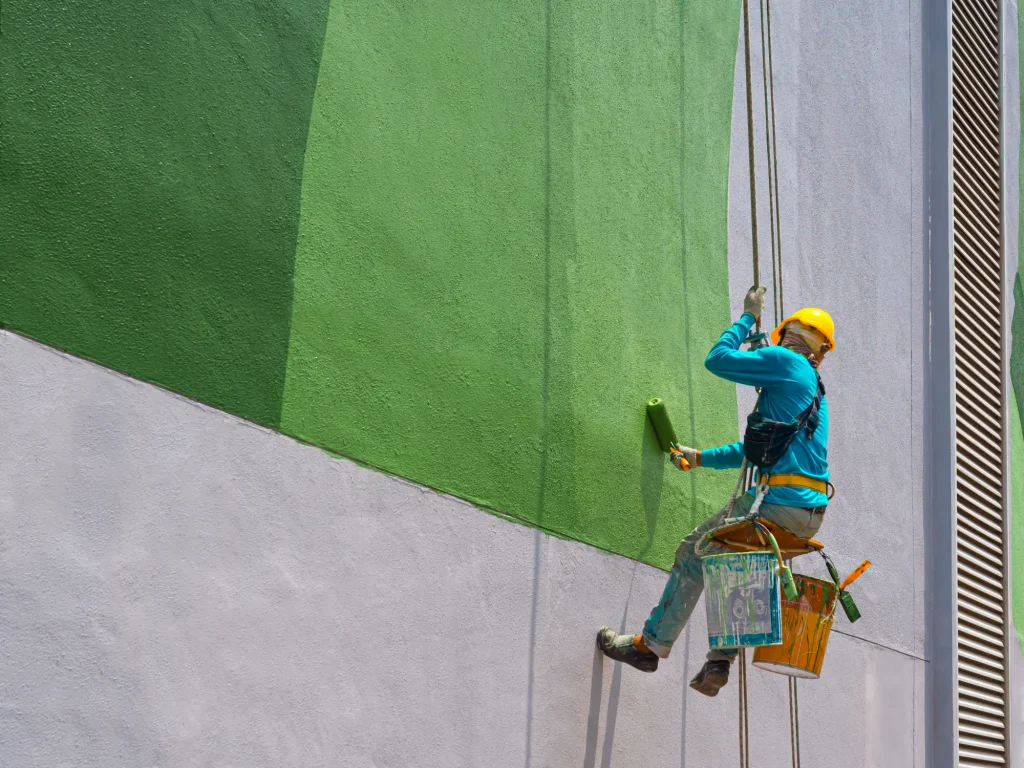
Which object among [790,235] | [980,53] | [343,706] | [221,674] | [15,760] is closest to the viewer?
[15,760]

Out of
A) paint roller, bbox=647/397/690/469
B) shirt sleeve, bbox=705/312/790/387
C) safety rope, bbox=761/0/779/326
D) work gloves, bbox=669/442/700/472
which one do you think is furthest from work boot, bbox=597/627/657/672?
safety rope, bbox=761/0/779/326

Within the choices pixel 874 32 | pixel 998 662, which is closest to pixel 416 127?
pixel 874 32

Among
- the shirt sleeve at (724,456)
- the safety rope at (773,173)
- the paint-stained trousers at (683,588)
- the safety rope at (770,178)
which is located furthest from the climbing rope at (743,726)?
the safety rope at (770,178)

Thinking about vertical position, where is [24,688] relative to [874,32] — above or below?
below

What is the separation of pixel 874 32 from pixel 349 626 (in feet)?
22.8

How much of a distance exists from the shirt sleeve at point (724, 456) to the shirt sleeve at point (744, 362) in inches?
22.5

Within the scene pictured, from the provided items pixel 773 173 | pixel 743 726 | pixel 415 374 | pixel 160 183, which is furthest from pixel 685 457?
pixel 160 183

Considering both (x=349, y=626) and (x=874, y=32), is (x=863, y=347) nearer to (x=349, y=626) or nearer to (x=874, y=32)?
(x=874, y=32)

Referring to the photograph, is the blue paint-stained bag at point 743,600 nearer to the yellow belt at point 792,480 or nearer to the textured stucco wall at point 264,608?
the yellow belt at point 792,480

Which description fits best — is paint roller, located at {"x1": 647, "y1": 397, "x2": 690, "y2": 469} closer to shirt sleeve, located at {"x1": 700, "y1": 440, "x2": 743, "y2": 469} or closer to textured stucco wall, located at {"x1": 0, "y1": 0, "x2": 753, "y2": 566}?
textured stucco wall, located at {"x1": 0, "y1": 0, "x2": 753, "y2": 566}

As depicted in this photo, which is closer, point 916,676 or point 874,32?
point 916,676

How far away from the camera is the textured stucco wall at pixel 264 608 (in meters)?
4.18

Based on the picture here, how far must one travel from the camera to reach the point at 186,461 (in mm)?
4660

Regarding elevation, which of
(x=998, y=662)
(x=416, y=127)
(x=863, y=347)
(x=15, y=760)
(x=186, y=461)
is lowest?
(x=15, y=760)
